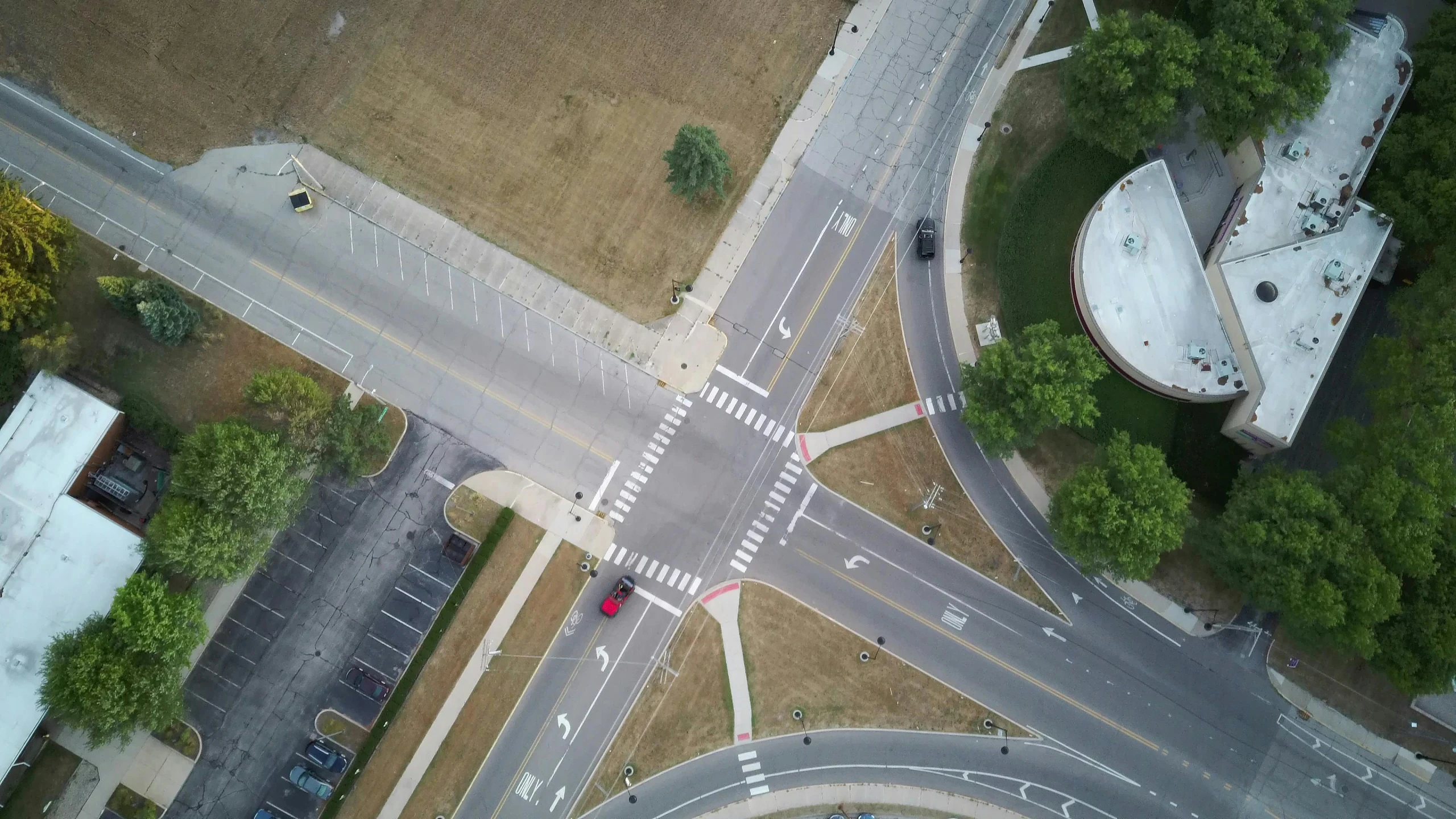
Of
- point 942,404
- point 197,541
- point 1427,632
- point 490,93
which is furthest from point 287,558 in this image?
point 1427,632

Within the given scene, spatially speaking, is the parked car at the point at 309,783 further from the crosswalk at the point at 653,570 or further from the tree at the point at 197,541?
the crosswalk at the point at 653,570

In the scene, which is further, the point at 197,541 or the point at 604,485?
the point at 604,485

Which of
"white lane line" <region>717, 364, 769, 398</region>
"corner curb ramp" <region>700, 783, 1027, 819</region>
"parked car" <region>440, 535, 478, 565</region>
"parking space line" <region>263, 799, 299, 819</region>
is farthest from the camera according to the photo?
"white lane line" <region>717, 364, 769, 398</region>

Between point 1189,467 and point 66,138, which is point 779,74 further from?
point 66,138

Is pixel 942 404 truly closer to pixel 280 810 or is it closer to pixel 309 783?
pixel 309 783

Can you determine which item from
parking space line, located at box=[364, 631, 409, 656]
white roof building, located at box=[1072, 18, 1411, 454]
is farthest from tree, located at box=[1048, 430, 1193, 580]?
parking space line, located at box=[364, 631, 409, 656]

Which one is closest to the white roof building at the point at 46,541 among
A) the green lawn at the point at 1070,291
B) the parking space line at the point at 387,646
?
the parking space line at the point at 387,646

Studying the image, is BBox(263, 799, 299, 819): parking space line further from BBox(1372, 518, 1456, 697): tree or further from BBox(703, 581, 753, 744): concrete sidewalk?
BBox(1372, 518, 1456, 697): tree

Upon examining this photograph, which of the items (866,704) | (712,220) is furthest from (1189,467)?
(712,220)
